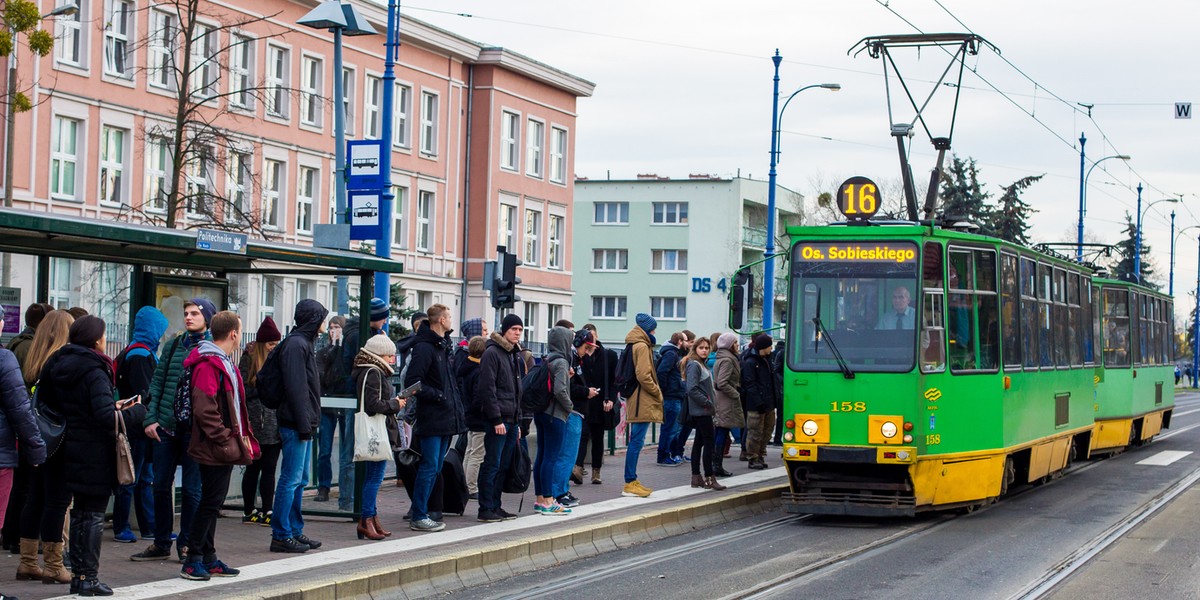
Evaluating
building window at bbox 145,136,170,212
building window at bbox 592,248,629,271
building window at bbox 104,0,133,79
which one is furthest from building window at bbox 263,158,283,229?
building window at bbox 592,248,629,271

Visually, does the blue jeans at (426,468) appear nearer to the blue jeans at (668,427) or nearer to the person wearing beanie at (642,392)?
the person wearing beanie at (642,392)

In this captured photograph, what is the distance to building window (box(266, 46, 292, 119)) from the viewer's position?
3984cm

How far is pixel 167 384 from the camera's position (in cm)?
967

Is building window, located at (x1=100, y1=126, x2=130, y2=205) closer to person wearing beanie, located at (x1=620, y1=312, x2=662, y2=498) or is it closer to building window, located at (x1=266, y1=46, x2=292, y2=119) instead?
building window, located at (x1=266, y1=46, x2=292, y2=119)

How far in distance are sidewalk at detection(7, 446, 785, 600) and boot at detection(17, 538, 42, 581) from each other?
9 centimetres

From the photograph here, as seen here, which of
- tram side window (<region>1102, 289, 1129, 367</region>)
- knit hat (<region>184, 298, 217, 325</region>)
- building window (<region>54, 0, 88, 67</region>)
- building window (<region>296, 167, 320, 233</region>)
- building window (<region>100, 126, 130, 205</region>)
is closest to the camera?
knit hat (<region>184, 298, 217, 325</region>)

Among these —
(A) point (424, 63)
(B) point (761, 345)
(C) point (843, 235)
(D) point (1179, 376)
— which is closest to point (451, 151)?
(A) point (424, 63)

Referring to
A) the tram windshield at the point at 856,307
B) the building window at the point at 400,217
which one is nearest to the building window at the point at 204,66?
the building window at the point at 400,217

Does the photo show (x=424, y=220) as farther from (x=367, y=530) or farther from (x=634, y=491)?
(x=367, y=530)

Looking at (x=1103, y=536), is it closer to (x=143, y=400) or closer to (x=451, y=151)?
(x=143, y=400)

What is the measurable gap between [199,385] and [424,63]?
1510 inches

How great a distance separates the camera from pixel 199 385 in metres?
9.14

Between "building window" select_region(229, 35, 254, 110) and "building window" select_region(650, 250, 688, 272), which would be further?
"building window" select_region(650, 250, 688, 272)

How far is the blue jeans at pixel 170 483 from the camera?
380 inches
